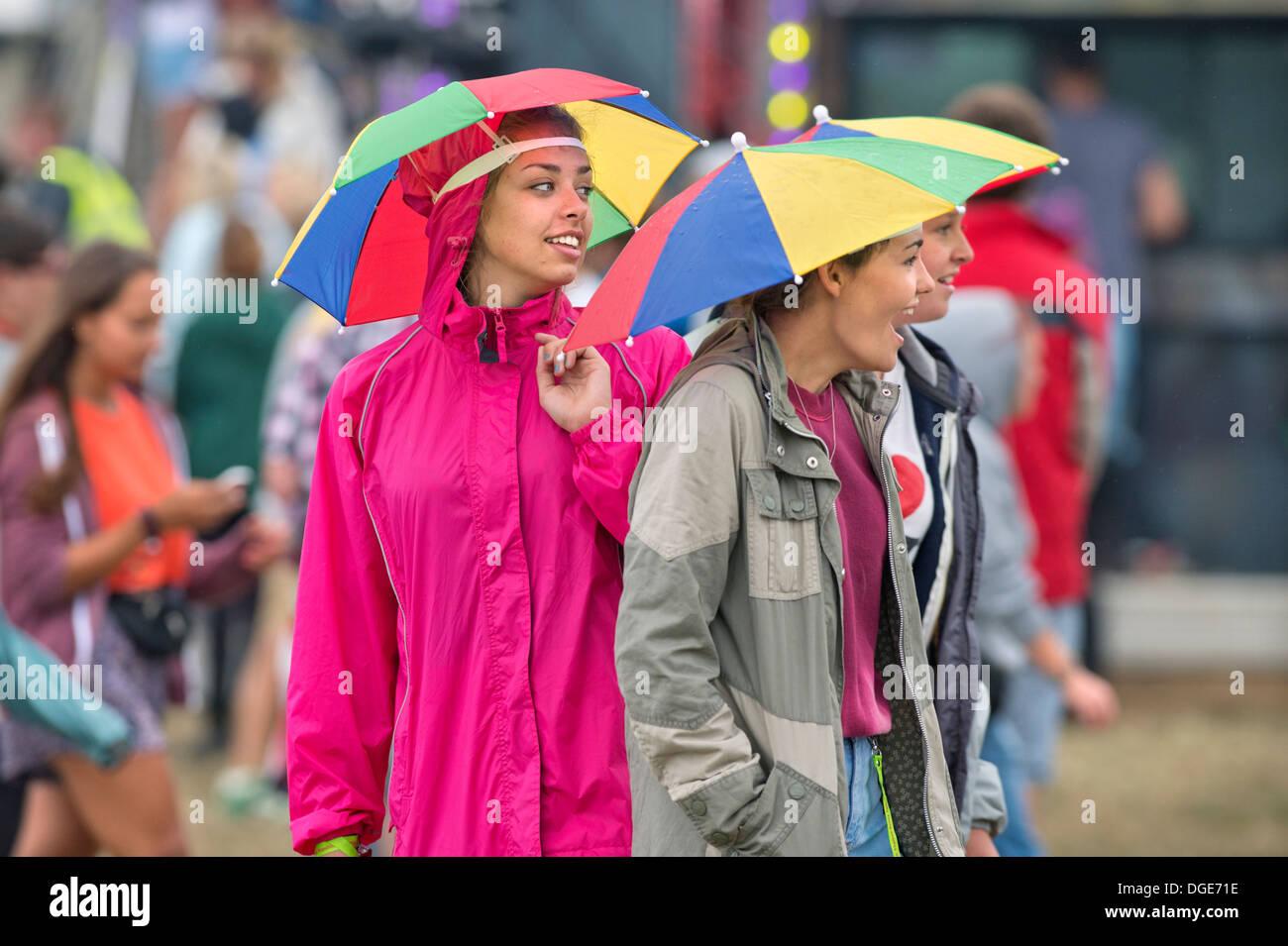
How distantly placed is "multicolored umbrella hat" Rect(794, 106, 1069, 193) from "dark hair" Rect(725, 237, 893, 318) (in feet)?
0.79

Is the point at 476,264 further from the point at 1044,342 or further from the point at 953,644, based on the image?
the point at 1044,342

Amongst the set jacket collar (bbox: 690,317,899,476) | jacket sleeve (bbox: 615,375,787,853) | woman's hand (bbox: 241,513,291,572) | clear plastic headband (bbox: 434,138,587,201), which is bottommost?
jacket sleeve (bbox: 615,375,787,853)

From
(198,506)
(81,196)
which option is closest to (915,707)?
(198,506)

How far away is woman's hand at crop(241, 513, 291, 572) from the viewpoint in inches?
224

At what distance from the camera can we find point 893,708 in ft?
10.2

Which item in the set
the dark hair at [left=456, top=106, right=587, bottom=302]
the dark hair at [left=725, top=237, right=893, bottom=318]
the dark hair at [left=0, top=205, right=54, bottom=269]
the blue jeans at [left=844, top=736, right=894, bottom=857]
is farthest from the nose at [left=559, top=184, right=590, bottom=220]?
the dark hair at [left=0, top=205, right=54, bottom=269]

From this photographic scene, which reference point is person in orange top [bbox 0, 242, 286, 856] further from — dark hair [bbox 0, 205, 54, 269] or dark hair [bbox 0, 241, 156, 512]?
dark hair [bbox 0, 205, 54, 269]

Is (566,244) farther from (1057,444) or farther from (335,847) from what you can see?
(1057,444)

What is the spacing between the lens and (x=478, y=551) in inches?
123

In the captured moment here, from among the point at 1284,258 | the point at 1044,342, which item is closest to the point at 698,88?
the point at 1284,258

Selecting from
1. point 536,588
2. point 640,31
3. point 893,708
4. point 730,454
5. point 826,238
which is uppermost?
point 640,31

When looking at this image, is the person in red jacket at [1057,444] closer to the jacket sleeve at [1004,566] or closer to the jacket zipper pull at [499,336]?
the jacket sleeve at [1004,566]

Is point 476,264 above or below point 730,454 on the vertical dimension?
above

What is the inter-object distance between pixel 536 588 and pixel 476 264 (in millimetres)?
641
